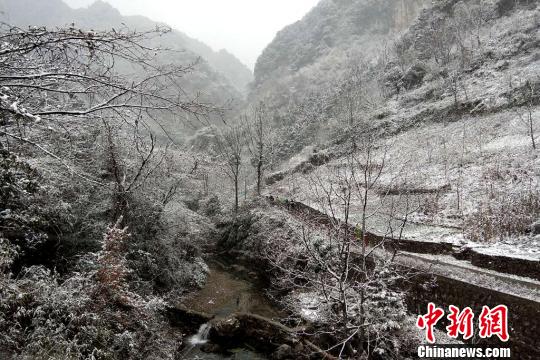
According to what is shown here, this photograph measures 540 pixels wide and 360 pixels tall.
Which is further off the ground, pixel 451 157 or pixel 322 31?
pixel 322 31

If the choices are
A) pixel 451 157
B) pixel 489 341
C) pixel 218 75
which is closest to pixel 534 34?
pixel 451 157

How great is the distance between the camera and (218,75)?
314 feet

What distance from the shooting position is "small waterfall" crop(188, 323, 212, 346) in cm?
1055

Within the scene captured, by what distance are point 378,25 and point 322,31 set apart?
47.4 ft

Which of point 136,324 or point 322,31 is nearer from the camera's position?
point 136,324

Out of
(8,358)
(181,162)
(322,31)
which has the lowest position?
(8,358)

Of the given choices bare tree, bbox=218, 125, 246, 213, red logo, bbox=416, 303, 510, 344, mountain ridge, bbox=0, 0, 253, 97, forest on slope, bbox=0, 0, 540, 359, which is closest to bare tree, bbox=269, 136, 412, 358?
forest on slope, bbox=0, 0, 540, 359

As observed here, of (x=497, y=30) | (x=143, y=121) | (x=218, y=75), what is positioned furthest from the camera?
(x=218, y=75)

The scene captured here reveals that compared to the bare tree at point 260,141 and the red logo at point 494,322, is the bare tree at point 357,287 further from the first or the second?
the bare tree at point 260,141

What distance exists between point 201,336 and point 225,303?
99.2 inches

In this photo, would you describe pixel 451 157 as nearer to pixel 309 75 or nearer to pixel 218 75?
pixel 309 75

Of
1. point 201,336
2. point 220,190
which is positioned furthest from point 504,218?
point 220,190

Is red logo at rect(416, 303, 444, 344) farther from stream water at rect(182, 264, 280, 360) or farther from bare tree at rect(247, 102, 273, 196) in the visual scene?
bare tree at rect(247, 102, 273, 196)

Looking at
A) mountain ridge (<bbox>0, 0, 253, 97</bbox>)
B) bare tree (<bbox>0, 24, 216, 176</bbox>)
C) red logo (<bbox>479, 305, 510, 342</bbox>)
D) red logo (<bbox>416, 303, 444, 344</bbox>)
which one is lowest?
red logo (<bbox>416, 303, 444, 344</bbox>)
